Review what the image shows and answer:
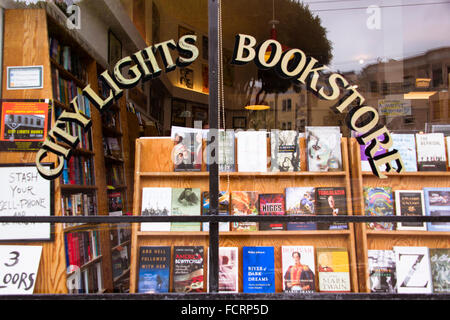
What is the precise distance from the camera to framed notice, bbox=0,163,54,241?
2.53 metres

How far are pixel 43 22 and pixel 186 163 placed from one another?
1536mm

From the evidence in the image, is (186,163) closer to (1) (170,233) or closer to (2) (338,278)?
(1) (170,233)

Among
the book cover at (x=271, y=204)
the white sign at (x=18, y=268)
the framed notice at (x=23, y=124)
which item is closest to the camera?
the white sign at (x=18, y=268)

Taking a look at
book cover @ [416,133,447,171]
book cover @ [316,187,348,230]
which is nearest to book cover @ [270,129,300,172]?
book cover @ [316,187,348,230]

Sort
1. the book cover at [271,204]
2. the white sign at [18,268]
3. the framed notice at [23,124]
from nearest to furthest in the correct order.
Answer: the white sign at [18,268]
the framed notice at [23,124]
the book cover at [271,204]

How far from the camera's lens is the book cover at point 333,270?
2535mm

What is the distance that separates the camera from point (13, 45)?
262cm

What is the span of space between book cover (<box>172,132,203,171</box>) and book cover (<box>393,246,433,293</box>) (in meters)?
1.65

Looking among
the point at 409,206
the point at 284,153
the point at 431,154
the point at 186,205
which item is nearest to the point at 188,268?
the point at 186,205

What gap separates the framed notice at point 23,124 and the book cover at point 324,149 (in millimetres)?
2028

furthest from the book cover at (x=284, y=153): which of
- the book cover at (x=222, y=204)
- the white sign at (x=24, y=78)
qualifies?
the white sign at (x=24, y=78)

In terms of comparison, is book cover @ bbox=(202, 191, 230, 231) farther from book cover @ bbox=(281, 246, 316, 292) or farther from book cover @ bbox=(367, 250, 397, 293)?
book cover @ bbox=(367, 250, 397, 293)

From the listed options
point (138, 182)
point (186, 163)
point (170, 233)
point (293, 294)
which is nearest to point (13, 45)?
point (138, 182)

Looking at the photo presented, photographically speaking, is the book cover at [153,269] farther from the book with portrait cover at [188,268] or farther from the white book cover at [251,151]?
the white book cover at [251,151]
